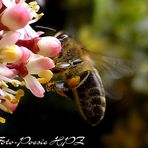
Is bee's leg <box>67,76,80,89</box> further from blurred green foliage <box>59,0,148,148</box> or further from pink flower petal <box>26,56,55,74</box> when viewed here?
blurred green foliage <box>59,0,148,148</box>

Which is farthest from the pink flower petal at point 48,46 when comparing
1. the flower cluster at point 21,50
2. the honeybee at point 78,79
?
the honeybee at point 78,79

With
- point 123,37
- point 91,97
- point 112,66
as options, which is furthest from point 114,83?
point 91,97

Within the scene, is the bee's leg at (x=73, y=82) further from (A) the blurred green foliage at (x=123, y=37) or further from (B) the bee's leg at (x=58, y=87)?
(A) the blurred green foliage at (x=123, y=37)

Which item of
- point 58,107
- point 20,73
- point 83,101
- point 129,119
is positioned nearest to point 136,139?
point 129,119

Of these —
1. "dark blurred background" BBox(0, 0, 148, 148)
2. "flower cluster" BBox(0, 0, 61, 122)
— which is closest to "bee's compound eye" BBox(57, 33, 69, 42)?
"flower cluster" BBox(0, 0, 61, 122)

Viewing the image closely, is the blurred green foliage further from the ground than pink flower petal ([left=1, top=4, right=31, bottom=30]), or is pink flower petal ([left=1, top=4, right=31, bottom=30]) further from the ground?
pink flower petal ([left=1, top=4, right=31, bottom=30])
